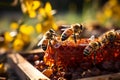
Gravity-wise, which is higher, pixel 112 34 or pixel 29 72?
pixel 112 34

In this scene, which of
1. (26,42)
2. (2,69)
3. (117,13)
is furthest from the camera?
(117,13)

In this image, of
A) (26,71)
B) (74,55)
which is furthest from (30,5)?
(74,55)

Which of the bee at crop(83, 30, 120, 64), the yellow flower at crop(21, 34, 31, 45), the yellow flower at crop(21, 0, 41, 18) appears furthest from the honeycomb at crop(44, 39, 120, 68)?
the yellow flower at crop(21, 34, 31, 45)

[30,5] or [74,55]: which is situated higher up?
[30,5]

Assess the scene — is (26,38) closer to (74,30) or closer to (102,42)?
(74,30)

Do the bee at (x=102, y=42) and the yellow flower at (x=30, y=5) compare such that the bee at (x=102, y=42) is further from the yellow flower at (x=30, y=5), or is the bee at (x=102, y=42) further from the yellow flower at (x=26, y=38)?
the yellow flower at (x=26, y=38)

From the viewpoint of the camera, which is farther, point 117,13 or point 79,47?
point 117,13

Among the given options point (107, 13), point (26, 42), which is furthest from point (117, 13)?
point (26, 42)

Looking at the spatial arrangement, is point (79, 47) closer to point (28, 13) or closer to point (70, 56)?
point (70, 56)
